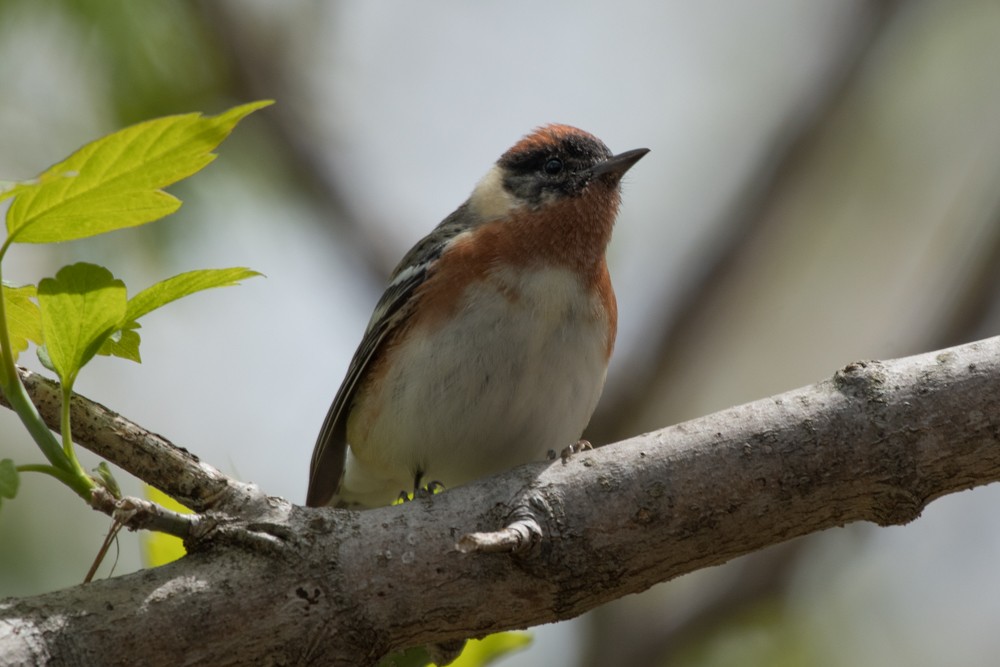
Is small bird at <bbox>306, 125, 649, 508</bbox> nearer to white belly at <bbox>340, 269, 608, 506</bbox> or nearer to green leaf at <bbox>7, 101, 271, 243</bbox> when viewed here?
white belly at <bbox>340, 269, 608, 506</bbox>

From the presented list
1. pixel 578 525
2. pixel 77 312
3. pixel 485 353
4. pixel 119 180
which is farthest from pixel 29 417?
Answer: pixel 485 353

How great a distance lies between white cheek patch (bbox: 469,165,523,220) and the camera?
550cm

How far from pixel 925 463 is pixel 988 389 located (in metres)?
0.29

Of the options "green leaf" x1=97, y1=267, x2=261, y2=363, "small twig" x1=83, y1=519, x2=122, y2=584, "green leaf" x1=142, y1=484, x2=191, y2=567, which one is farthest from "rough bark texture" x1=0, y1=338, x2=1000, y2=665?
"green leaf" x1=97, y1=267, x2=261, y2=363

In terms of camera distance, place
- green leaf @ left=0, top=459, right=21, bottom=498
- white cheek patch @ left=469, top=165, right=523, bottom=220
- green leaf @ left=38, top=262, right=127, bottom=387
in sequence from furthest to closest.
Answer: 1. white cheek patch @ left=469, top=165, right=523, bottom=220
2. green leaf @ left=38, top=262, right=127, bottom=387
3. green leaf @ left=0, top=459, right=21, bottom=498

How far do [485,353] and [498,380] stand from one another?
13 cm

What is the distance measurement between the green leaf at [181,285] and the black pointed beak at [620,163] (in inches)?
129

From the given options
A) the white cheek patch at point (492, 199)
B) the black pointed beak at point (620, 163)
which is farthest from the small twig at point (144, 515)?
the black pointed beak at point (620, 163)

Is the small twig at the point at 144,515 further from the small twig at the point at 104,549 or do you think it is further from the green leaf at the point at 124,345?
the green leaf at the point at 124,345

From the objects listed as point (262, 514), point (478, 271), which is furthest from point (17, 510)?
point (262, 514)

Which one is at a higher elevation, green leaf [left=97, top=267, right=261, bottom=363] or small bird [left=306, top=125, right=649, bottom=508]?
small bird [left=306, top=125, right=649, bottom=508]

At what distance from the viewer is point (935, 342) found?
680 centimetres

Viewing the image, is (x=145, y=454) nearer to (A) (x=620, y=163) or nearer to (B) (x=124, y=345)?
(B) (x=124, y=345)

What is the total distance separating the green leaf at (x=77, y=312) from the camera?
2.50m
